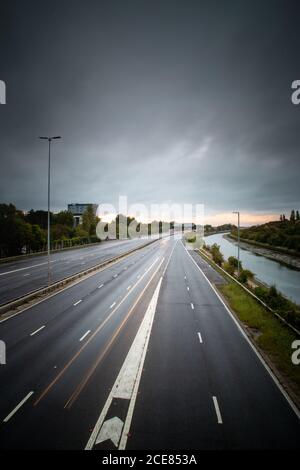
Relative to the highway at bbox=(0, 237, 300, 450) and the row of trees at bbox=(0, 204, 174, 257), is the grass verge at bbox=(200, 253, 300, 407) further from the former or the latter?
the row of trees at bbox=(0, 204, 174, 257)

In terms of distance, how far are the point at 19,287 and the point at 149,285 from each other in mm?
15377

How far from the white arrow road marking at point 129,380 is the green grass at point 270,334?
7321 millimetres

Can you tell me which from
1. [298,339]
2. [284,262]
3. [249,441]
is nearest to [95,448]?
[249,441]

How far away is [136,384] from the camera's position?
12211 millimetres

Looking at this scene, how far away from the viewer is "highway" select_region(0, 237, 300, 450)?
30.0ft

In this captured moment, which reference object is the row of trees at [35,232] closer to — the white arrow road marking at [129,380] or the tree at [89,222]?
the tree at [89,222]

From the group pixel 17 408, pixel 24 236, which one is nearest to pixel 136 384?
pixel 17 408

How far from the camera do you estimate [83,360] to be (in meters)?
14.2

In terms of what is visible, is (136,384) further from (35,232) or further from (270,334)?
(35,232)

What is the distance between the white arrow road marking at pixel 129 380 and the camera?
931cm

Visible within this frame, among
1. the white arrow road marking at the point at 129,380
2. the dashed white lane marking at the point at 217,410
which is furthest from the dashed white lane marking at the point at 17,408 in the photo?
the dashed white lane marking at the point at 217,410

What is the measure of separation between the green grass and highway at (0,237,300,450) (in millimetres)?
948

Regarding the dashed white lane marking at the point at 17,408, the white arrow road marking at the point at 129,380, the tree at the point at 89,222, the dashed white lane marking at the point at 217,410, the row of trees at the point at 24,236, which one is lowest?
the dashed white lane marking at the point at 217,410
